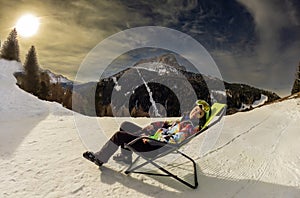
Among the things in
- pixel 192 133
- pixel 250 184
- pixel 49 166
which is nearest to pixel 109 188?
pixel 49 166

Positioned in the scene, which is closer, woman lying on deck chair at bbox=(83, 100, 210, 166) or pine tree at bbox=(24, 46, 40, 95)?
woman lying on deck chair at bbox=(83, 100, 210, 166)

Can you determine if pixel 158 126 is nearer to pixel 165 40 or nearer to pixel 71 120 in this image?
pixel 71 120

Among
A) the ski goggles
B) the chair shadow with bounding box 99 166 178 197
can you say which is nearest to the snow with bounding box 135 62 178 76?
the ski goggles

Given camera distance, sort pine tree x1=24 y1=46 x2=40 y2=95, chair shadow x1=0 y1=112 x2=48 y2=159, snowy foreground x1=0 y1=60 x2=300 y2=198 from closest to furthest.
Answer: snowy foreground x1=0 y1=60 x2=300 y2=198, chair shadow x1=0 y1=112 x2=48 y2=159, pine tree x1=24 y1=46 x2=40 y2=95

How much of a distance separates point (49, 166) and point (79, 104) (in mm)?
8056

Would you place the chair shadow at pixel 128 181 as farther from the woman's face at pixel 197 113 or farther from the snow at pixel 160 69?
the snow at pixel 160 69

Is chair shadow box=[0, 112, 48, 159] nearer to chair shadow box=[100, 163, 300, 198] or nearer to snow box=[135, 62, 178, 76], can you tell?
chair shadow box=[100, 163, 300, 198]

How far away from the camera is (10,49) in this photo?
946 inches

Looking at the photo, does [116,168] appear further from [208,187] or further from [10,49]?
[10,49]

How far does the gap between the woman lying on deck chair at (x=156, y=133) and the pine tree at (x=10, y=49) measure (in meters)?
22.3

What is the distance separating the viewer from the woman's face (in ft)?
12.4

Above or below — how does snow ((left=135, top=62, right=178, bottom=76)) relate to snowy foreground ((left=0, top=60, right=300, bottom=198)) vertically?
above

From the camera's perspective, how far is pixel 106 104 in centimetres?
1198

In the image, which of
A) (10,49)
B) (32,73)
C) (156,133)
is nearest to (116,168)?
(156,133)
